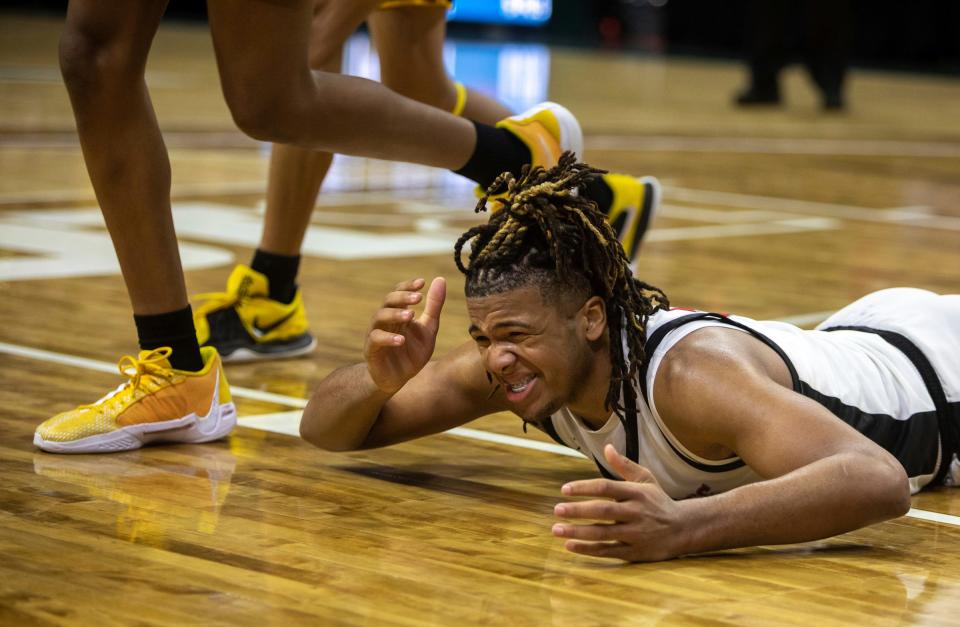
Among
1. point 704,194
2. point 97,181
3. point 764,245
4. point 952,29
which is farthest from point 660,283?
point 952,29

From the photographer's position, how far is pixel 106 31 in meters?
2.69

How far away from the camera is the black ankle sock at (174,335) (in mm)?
2867

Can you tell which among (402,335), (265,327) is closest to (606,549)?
(402,335)

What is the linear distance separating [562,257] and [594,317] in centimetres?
11

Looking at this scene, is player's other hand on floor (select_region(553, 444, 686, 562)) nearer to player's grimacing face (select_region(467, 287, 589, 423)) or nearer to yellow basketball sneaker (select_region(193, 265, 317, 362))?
player's grimacing face (select_region(467, 287, 589, 423))

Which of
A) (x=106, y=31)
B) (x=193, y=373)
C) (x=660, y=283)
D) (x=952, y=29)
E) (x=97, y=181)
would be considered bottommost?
(x=952, y=29)

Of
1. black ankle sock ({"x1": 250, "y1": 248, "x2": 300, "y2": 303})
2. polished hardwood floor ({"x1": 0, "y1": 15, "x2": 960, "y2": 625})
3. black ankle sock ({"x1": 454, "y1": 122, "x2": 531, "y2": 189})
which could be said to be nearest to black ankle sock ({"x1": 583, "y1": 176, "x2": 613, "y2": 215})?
black ankle sock ({"x1": 454, "y1": 122, "x2": 531, "y2": 189})

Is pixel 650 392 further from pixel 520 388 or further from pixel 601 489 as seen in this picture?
pixel 601 489

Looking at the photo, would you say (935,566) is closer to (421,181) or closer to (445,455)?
(445,455)

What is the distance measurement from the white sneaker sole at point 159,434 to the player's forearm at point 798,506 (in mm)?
1057

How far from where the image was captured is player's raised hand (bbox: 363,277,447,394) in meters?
2.38

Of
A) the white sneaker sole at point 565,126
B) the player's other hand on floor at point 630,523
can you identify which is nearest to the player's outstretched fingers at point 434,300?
the player's other hand on floor at point 630,523

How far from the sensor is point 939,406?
8.64 ft

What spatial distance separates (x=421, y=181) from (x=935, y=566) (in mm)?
5696
